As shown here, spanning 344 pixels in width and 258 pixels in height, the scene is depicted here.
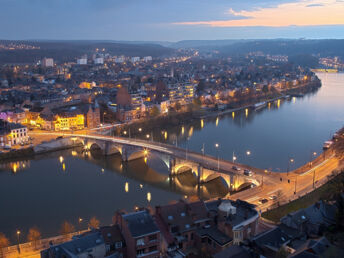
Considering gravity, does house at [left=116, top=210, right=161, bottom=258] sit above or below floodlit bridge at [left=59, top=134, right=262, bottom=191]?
Answer: above

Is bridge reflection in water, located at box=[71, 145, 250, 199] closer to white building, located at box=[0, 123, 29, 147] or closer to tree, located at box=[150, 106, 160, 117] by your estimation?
white building, located at box=[0, 123, 29, 147]

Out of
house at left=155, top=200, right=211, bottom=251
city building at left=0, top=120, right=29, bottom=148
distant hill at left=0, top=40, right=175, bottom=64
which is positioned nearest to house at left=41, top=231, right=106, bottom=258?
house at left=155, top=200, right=211, bottom=251

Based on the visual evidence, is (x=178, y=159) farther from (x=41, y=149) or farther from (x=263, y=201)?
(x=41, y=149)

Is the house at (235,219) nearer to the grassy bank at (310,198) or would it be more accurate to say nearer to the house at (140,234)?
the grassy bank at (310,198)

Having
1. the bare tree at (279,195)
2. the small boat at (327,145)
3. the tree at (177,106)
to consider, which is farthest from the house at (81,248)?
the tree at (177,106)

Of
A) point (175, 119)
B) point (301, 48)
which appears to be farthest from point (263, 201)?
point (301, 48)

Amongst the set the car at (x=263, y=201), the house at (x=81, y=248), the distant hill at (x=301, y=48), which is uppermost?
the distant hill at (x=301, y=48)

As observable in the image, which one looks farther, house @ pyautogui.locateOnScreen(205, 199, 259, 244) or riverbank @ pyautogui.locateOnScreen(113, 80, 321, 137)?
riverbank @ pyautogui.locateOnScreen(113, 80, 321, 137)
